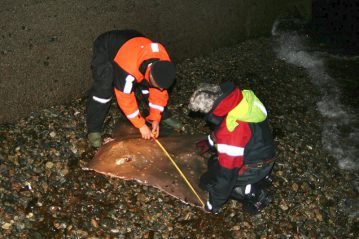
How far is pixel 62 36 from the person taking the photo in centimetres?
550

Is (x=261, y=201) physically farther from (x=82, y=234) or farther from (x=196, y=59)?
(x=196, y=59)

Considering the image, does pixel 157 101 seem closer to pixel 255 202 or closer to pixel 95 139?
pixel 95 139

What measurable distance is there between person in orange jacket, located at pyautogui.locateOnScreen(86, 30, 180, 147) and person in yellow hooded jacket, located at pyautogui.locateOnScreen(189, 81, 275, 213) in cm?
64

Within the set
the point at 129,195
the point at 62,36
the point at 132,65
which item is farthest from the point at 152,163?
the point at 62,36

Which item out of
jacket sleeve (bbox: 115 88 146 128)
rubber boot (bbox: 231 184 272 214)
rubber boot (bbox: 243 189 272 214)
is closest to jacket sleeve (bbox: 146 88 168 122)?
jacket sleeve (bbox: 115 88 146 128)

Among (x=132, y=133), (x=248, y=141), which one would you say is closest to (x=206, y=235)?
(x=248, y=141)

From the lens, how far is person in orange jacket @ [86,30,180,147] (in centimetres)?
450

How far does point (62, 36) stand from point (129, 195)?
8.23ft

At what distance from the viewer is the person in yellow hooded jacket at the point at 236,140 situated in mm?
4008

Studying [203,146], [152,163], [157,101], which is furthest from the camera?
[203,146]

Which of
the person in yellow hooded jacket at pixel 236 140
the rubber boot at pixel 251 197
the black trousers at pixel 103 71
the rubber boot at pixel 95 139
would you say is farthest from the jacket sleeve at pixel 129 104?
the rubber boot at pixel 251 197

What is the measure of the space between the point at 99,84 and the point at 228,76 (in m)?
3.13

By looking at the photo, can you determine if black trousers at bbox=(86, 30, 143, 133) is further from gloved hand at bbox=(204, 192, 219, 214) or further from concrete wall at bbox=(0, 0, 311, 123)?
gloved hand at bbox=(204, 192, 219, 214)

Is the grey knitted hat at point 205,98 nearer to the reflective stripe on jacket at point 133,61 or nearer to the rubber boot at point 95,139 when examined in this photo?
the reflective stripe on jacket at point 133,61
